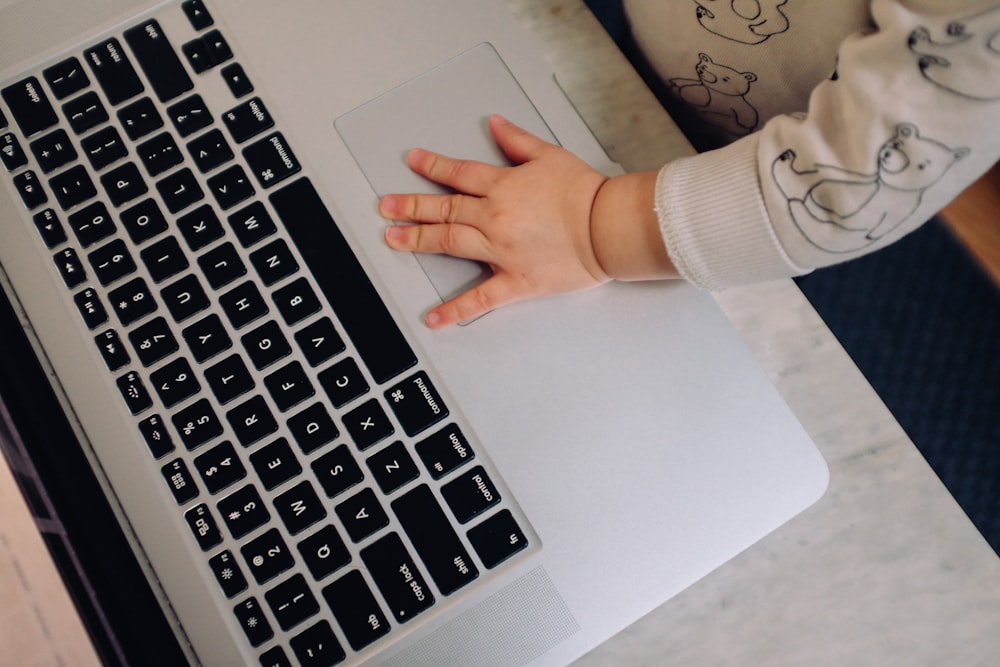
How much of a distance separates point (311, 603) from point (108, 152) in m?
0.28

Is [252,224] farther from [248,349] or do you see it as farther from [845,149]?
[845,149]

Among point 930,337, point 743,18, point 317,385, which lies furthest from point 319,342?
point 930,337

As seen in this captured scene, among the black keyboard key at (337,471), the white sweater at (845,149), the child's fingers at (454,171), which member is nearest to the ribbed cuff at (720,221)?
the white sweater at (845,149)

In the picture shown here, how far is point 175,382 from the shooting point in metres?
0.39

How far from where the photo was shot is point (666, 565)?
38cm

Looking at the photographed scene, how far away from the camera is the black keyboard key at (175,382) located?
39cm

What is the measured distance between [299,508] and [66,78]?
296mm

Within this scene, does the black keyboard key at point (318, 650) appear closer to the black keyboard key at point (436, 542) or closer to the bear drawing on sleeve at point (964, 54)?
the black keyboard key at point (436, 542)

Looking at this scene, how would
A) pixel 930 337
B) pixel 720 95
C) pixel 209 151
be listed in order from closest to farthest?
1. pixel 209 151
2. pixel 720 95
3. pixel 930 337

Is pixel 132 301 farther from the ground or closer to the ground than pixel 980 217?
farther from the ground

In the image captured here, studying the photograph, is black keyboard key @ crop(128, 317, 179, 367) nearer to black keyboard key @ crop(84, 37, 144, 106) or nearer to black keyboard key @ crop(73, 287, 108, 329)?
black keyboard key @ crop(73, 287, 108, 329)

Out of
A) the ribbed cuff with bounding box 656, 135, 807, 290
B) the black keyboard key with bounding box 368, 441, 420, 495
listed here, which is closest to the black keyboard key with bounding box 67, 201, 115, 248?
the black keyboard key with bounding box 368, 441, 420, 495

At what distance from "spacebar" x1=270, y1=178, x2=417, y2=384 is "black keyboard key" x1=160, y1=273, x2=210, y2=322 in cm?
6

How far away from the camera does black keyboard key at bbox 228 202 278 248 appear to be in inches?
16.2
